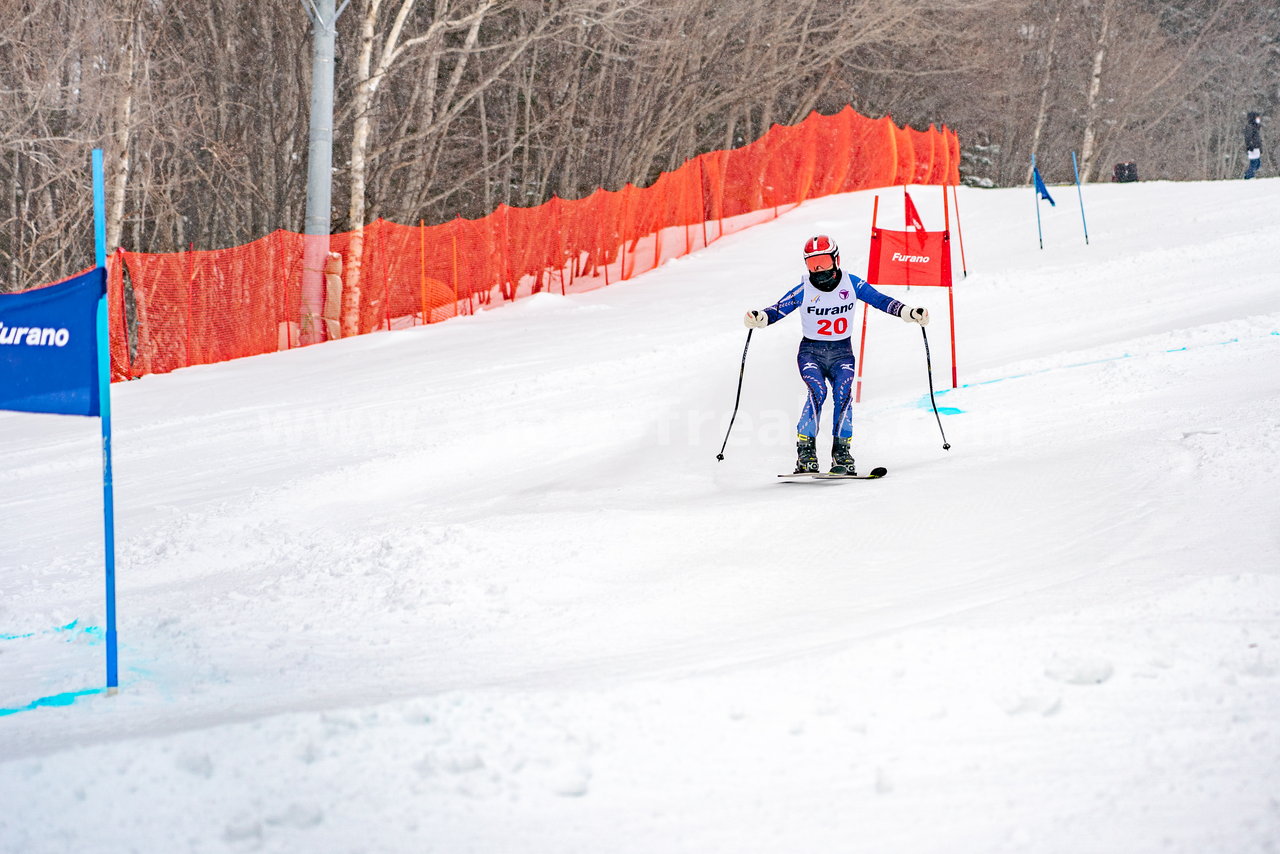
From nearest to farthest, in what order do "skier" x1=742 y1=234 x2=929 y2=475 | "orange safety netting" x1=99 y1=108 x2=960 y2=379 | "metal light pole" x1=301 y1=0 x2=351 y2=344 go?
"skier" x1=742 y1=234 x2=929 y2=475 → "orange safety netting" x1=99 y1=108 x2=960 y2=379 → "metal light pole" x1=301 y1=0 x2=351 y2=344

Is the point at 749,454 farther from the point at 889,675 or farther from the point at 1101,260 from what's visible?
the point at 1101,260

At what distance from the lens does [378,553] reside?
7.18 meters

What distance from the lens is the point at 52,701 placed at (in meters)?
5.03

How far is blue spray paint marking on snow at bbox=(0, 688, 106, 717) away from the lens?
4938 mm

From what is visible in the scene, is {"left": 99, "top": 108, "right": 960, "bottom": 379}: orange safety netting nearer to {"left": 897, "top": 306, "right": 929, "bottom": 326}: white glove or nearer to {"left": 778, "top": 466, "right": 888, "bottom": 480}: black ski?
{"left": 897, "top": 306, "right": 929, "bottom": 326}: white glove

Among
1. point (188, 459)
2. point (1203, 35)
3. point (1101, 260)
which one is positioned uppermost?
point (1203, 35)

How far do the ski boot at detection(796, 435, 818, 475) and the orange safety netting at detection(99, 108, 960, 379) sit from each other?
901cm

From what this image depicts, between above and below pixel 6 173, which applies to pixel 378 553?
below

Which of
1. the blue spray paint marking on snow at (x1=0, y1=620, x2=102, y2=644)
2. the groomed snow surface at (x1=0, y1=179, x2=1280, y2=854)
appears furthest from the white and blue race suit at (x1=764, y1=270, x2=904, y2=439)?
the blue spray paint marking on snow at (x1=0, y1=620, x2=102, y2=644)

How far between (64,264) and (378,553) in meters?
14.7

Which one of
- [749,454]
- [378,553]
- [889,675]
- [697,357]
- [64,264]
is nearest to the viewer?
[889,675]

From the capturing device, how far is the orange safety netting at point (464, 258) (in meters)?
15.8

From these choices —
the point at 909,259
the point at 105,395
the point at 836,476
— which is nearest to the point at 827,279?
the point at 836,476

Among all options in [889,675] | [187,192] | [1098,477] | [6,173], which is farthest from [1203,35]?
[889,675]
